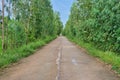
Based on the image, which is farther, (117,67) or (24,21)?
(24,21)

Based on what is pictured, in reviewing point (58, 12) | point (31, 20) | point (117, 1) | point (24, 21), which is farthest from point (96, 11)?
point (58, 12)

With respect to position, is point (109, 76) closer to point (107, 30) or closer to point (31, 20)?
point (107, 30)

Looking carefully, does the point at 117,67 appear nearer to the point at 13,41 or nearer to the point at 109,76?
the point at 109,76

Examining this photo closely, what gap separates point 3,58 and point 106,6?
774 cm

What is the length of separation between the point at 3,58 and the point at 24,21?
616 inches

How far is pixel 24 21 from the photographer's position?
32.6 metres

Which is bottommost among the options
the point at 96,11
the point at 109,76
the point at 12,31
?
the point at 109,76

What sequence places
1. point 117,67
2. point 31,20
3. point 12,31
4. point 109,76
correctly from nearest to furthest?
point 109,76, point 117,67, point 12,31, point 31,20

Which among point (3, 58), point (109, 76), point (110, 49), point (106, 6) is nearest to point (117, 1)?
point (106, 6)

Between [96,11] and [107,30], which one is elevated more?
[96,11]

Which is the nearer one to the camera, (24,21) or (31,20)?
(24,21)

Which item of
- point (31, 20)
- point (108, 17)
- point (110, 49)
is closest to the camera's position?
point (108, 17)

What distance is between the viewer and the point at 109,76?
1258 cm

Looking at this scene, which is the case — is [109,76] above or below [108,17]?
below
